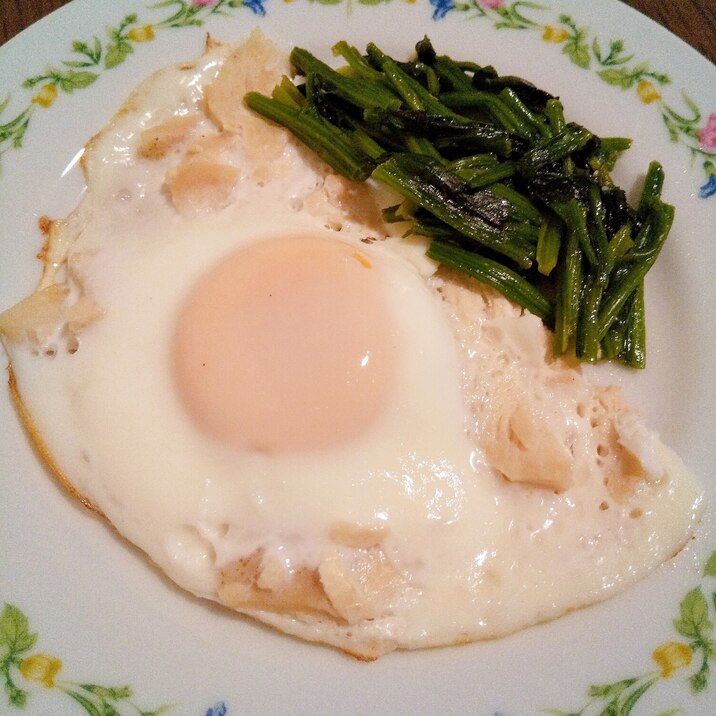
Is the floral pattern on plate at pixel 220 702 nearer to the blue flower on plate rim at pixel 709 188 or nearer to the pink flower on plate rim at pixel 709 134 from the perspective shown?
the blue flower on plate rim at pixel 709 188

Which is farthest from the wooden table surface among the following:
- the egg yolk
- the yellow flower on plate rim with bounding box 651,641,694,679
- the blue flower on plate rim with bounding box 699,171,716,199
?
the yellow flower on plate rim with bounding box 651,641,694,679

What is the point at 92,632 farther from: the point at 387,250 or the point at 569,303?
the point at 569,303

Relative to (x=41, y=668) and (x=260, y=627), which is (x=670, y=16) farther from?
(x=41, y=668)

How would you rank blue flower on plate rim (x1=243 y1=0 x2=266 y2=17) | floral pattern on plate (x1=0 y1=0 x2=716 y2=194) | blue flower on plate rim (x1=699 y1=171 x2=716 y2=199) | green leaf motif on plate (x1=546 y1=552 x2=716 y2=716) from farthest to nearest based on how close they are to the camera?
1. blue flower on plate rim (x1=243 y1=0 x2=266 y2=17)
2. floral pattern on plate (x1=0 y1=0 x2=716 y2=194)
3. blue flower on plate rim (x1=699 y1=171 x2=716 y2=199)
4. green leaf motif on plate (x1=546 y1=552 x2=716 y2=716)

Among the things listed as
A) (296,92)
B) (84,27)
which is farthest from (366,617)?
(84,27)

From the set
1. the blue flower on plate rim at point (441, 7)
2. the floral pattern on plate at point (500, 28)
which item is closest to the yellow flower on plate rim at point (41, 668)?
the floral pattern on plate at point (500, 28)

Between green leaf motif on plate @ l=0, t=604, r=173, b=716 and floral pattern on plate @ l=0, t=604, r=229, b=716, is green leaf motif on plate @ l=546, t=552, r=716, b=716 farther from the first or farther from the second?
green leaf motif on plate @ l=0, t=604, r=173, b=716

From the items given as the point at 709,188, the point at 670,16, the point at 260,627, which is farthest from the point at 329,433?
the point at 670,16
